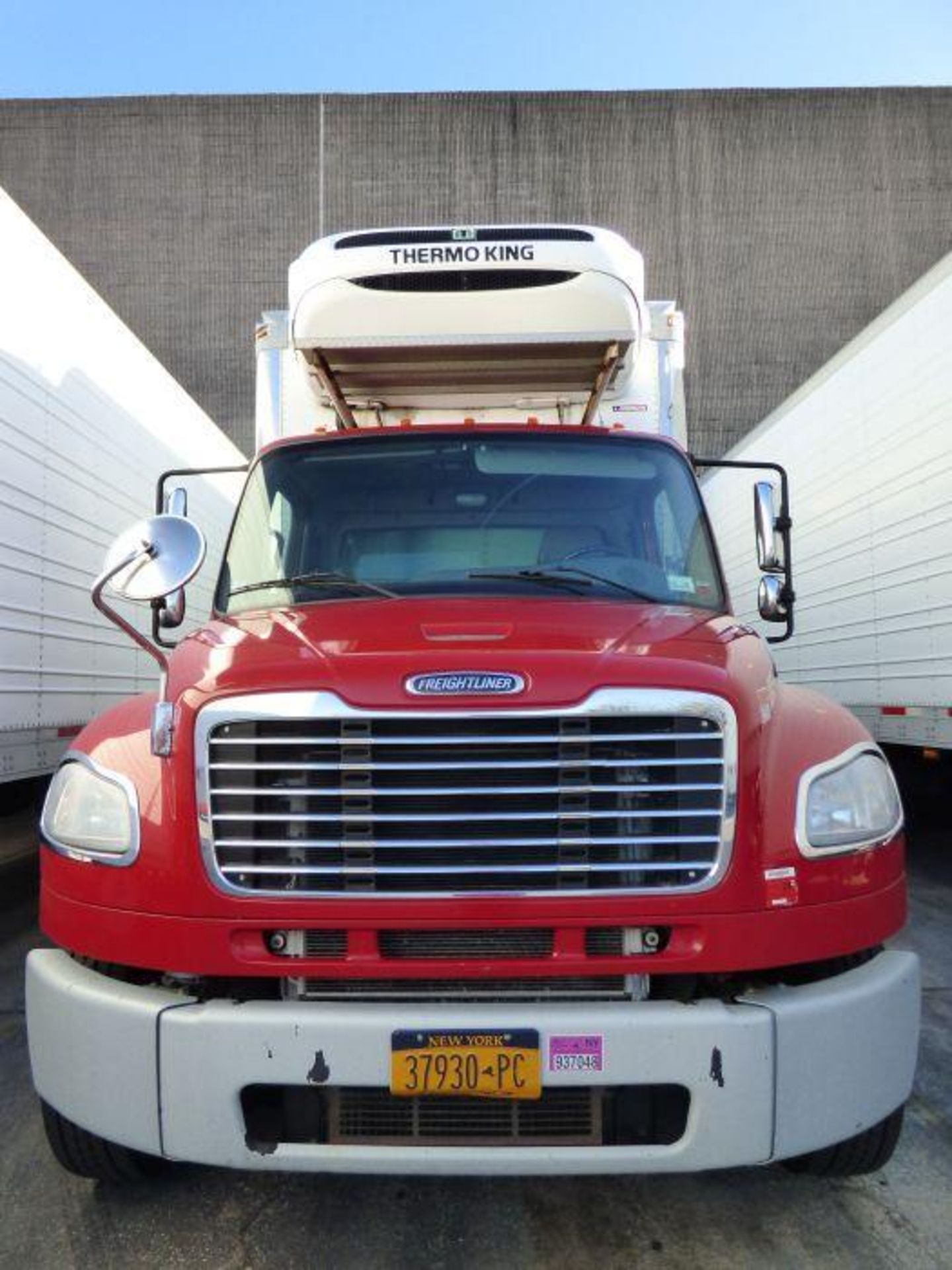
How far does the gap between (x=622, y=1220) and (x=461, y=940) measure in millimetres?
997

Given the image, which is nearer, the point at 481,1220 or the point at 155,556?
the point at 481,1220

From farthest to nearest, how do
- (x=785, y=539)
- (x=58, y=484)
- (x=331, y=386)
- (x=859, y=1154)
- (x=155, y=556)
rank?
(x=58, y=484)
(x=331, y=386)
(x=785, y=539)
(x=155, y=556)
(x=859, y=1154)

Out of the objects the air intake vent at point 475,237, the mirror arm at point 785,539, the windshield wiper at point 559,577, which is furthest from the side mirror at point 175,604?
the mirror arm at point 785,539

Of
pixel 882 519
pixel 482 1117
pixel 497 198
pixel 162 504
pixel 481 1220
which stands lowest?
pixel 481 1220

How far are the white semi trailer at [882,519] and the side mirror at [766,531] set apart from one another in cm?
267

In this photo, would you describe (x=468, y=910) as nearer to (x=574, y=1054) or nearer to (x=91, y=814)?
(x=574, y=1054)

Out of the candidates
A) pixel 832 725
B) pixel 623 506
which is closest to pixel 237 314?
pixel 623 506

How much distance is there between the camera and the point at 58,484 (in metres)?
5.71

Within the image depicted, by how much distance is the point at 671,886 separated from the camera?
8.25 ft

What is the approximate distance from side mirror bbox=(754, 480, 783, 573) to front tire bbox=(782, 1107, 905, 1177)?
6.63 feet

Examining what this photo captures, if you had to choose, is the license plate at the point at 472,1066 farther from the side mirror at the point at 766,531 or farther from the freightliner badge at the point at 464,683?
the side mirror at the point at 766,531

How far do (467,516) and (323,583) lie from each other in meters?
0.69

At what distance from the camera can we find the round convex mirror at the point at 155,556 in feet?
9.31

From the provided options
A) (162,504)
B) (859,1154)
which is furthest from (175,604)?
(859,1154)
